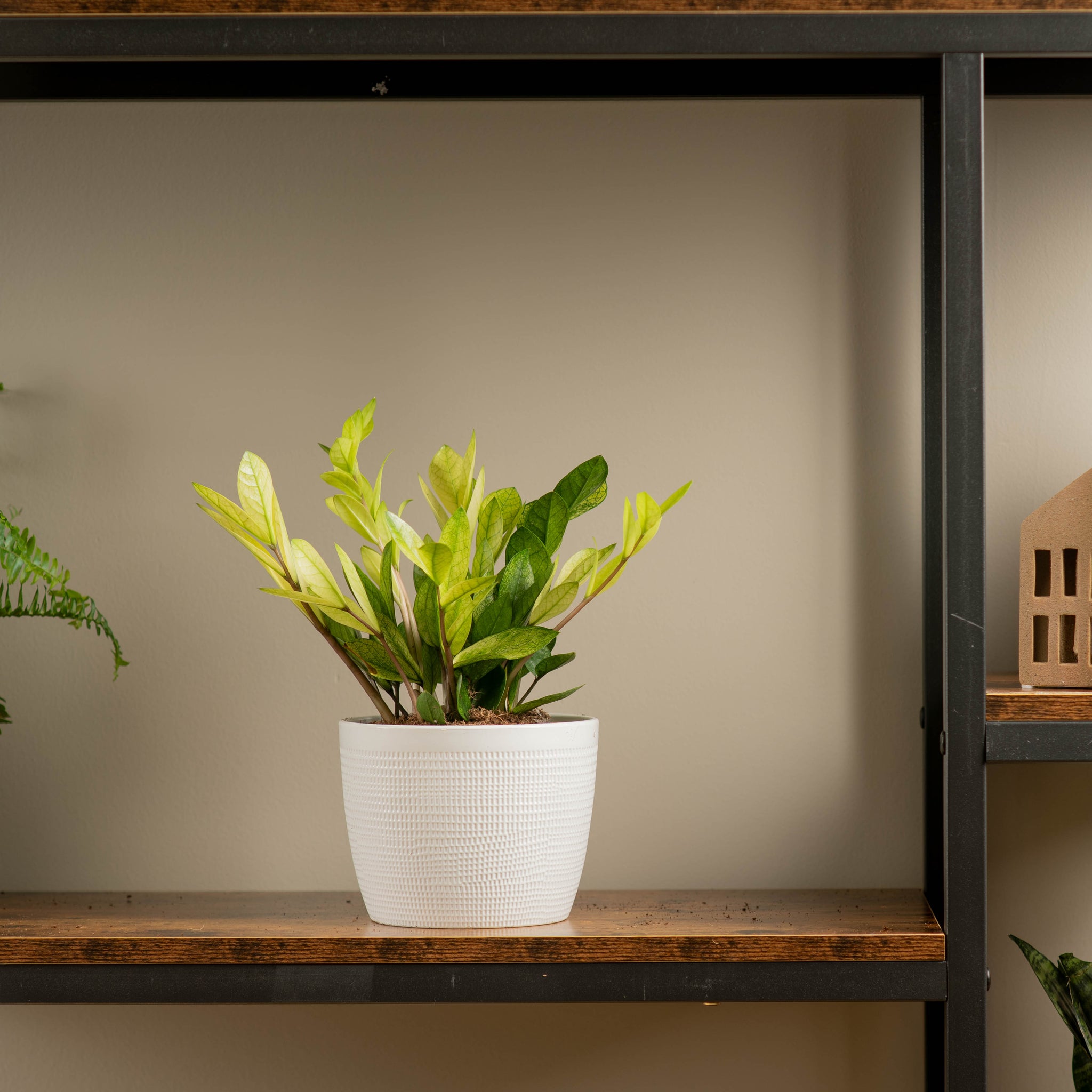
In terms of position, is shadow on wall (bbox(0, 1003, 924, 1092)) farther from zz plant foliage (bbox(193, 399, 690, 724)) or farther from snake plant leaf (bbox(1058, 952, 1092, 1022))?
zz plant foliage (bbox(193, 399, 690, 724))

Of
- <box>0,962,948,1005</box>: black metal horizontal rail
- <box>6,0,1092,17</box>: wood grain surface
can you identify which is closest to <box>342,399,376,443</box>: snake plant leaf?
<box>6,0,1092,17</box>: wood grain surface

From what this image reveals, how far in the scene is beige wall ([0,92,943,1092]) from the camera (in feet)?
3.77

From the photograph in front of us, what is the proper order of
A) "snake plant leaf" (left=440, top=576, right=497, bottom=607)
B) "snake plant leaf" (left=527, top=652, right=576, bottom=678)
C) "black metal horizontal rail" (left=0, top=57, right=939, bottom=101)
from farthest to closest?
"black metal horizontal rail" (left=0, top=57, right=939, bottom=101) → "snake plant leaf" (left=527, top=652, right=576, bottom=678) → "snake plant leaf" (left=440, top=576, right=497, bottom=607)

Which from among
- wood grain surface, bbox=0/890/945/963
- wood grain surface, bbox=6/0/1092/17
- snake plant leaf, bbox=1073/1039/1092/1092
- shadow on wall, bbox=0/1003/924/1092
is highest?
wood grain surface, bbox=6/0/1092/17

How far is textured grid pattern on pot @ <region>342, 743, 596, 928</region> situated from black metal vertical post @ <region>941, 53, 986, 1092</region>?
1.05 ft

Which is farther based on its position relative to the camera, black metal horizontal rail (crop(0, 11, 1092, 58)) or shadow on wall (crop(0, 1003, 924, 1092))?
shadow on wall (crop(0, 1003, 924, 1092))

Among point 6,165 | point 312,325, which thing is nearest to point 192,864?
point 312,325

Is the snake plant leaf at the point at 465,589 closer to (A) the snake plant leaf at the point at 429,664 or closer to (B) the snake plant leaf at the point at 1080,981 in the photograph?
(A) the snake plant leaf at the point at 429,664

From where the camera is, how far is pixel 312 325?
3.86 feet

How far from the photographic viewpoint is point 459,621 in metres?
0.87

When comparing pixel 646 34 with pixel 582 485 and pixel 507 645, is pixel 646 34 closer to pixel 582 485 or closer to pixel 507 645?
pixel 582 485

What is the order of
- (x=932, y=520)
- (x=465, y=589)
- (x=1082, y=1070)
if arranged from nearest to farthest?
(x=465, y=589)
(x=1082, y=1070)
(x=932, y=520)

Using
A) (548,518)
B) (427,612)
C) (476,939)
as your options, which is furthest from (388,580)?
(476,939)

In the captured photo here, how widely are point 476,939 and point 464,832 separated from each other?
0.27ft
